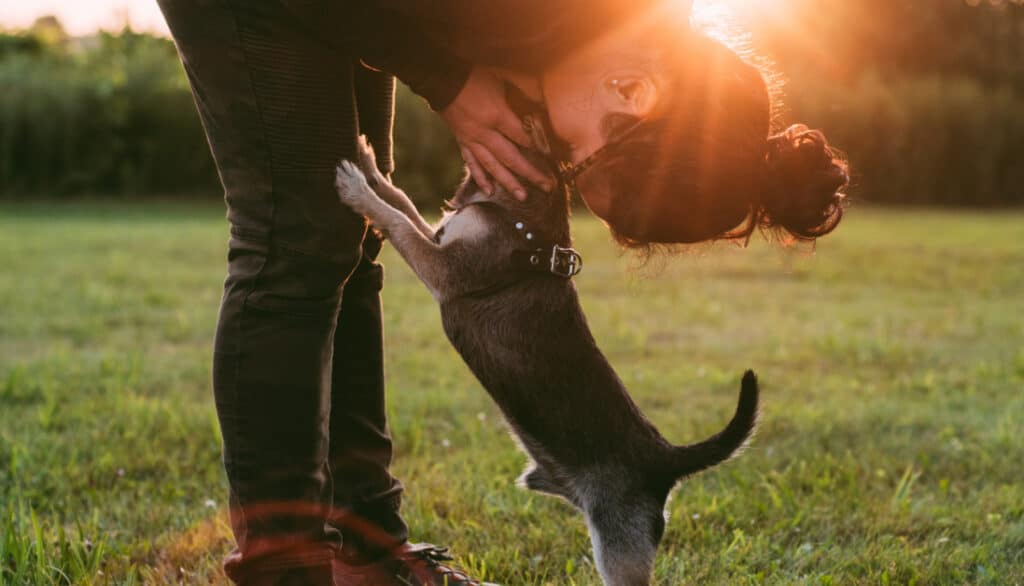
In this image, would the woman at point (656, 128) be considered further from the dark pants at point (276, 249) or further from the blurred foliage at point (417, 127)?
the blurred foliage at point (417, 127)

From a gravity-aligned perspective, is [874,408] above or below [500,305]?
below

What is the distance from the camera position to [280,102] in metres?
1.94

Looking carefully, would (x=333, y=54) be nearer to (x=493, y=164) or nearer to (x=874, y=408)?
(x=493, y=164)

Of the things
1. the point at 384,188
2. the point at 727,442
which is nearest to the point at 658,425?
the point at 727,442

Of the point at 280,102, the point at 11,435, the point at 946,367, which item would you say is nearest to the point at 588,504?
the point at 280,102

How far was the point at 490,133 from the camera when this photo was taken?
2.14 metres

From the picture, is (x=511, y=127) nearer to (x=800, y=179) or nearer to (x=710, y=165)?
(x=710, y=165)

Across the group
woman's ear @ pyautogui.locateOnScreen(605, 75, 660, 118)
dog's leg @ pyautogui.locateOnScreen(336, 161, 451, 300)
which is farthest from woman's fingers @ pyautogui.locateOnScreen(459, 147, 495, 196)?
woman's ear @ pyautogui.locateOnScreen(605, 75, 660, 118)

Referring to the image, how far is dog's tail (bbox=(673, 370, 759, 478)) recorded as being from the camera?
2.41 meters

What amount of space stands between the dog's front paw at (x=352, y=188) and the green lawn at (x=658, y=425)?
66 cm

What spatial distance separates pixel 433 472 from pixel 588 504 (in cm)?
123

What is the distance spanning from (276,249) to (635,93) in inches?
31.2

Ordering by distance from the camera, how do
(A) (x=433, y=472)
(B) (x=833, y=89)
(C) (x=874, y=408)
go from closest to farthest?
1. (A) (x=433, y=472)
2. (C) (x=874, y=408)
3. (B) (x=833, y=89)

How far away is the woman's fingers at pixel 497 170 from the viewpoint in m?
2.16
